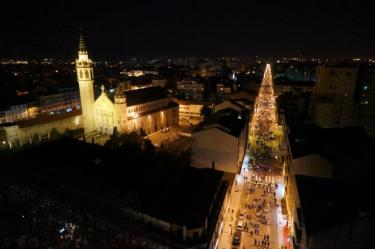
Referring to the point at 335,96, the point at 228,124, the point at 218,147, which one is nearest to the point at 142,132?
the point at 228,124

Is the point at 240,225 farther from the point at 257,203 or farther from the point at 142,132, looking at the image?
the point at 142,132

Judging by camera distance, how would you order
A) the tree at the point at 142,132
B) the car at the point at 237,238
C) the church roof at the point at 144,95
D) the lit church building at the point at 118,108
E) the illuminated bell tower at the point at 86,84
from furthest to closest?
the church roof at the point at 144,95 < the tree at the point at 142,132 < the illuminated bell tower at the point at 86,84 < the lit church building at the point at 118,108 < the car at the point at 237,238

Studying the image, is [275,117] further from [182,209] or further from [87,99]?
[182,209]

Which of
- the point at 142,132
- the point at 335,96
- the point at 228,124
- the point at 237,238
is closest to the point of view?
the point at 237,238

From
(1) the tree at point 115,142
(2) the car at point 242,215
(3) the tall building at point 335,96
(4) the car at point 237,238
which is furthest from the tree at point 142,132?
(3) the tall building at point 335,96

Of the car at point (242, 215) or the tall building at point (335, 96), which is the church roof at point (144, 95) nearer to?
the car at point (242, 215)

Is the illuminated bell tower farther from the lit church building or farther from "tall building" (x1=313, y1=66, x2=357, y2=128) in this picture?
"tall building" (x1=313, y1=66, x2=357, y2=128)
